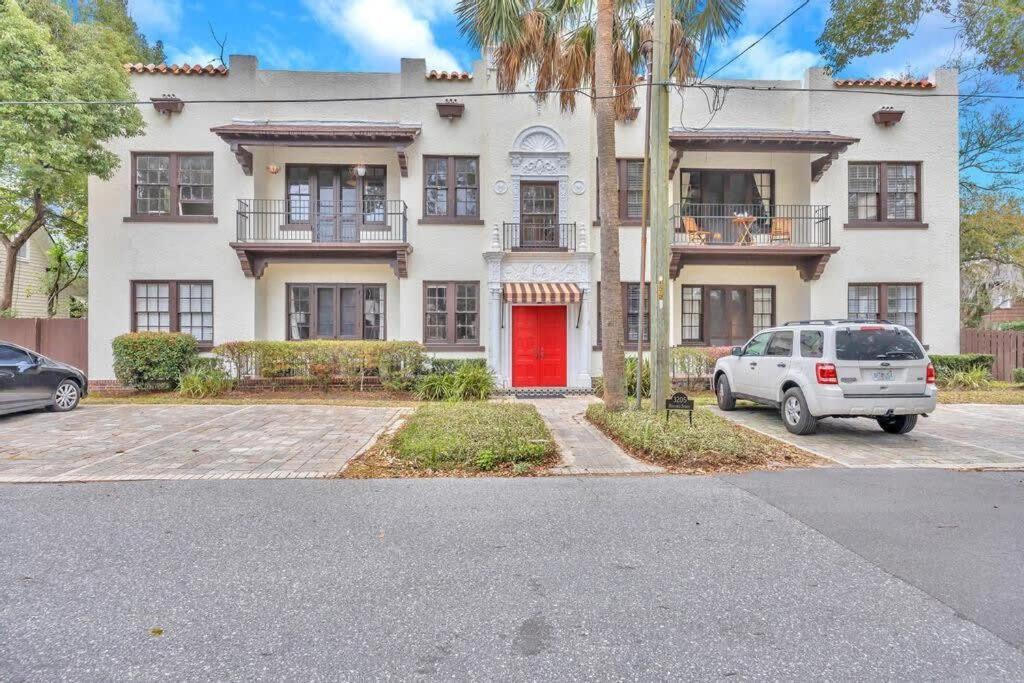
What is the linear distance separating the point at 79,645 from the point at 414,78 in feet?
50.0

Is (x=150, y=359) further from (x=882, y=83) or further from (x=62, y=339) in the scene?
(x=882, y=83)

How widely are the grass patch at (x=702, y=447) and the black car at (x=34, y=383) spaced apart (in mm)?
10858

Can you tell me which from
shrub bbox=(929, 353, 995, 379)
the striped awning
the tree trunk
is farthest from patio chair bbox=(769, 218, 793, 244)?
the tree trunk

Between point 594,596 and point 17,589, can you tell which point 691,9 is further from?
point 17,589

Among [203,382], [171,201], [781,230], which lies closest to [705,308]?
[781,230]

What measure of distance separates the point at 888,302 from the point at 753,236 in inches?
171

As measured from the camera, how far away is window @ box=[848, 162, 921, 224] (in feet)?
50.9

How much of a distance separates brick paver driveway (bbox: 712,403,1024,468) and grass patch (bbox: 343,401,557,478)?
4014mm

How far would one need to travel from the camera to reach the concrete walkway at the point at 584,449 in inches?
255

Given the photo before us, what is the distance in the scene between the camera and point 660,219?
8.89m

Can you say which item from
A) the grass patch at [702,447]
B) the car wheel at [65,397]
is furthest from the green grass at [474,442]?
the car wheel at [65,397]

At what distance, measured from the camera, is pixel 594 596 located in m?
3.35

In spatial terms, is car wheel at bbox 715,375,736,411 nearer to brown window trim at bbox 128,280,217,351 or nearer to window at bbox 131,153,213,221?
brown window trim at bbox 128,280,217,351

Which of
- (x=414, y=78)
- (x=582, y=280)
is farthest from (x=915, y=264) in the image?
(x=414, y=78)
